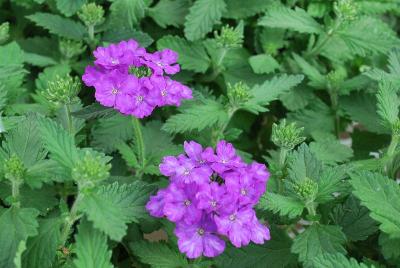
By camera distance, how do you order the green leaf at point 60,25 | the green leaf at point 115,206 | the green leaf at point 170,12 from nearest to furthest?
the green leaf at point 115,206 < the green leaf at point 60,25 < the green leaf at point 170,12

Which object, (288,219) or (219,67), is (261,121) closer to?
(219,67)

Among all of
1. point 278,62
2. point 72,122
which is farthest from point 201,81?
point 72,122

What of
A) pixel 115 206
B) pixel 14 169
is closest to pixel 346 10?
pixel 115 206

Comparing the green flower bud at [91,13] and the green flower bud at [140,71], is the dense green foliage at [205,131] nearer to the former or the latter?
the green flower bud at [91,13]

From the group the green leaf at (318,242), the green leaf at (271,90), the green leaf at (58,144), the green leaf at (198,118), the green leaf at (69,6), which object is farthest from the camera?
the green leaf at (69,6)

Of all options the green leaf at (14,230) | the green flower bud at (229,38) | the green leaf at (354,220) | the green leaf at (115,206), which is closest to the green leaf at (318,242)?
the green leaf at (354,220)
